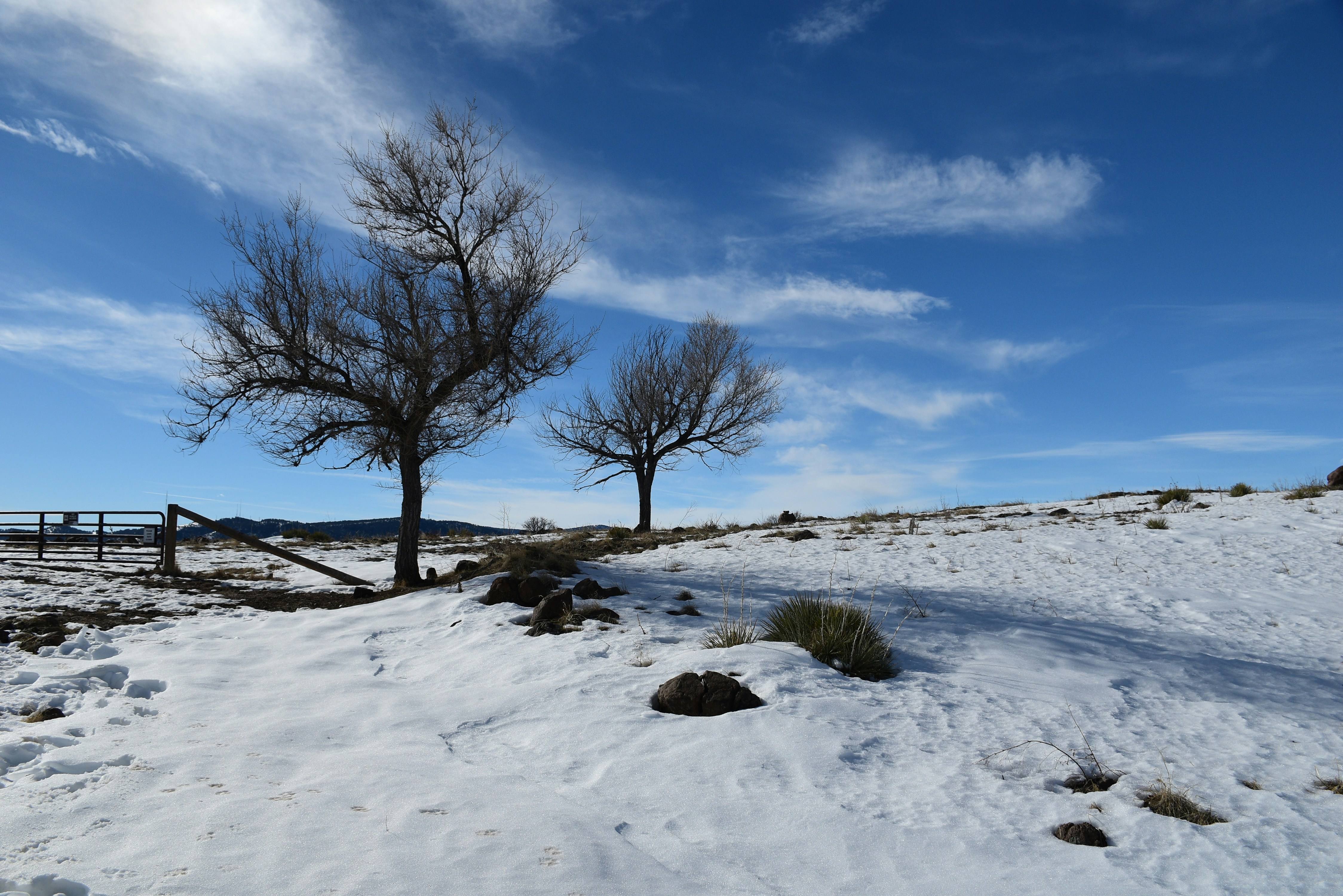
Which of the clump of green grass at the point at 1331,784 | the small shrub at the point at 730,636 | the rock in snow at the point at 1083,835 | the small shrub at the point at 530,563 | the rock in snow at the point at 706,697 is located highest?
the small shrub at the point at 530,563

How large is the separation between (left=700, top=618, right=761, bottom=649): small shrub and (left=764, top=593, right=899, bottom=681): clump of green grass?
5.8 inches

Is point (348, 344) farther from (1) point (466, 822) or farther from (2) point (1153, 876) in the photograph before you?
(2) point (1153, 876)

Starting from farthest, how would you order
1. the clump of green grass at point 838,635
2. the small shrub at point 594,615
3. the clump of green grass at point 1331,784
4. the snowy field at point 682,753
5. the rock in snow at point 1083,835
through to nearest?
the small shrub at point 594,615 < the clump of green grass at point 838,635 < the clump of green grass at point 1331,784 < the rock in snow at point 1083,835 < the snowy field at point 682,753

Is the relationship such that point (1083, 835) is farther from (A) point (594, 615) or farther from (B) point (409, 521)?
(B) point (409, 521)

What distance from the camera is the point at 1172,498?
600 inches

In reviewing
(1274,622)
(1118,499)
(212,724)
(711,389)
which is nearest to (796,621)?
(212,724)

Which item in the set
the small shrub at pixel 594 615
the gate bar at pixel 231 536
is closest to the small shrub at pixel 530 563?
the small shrub at pixel 594 615

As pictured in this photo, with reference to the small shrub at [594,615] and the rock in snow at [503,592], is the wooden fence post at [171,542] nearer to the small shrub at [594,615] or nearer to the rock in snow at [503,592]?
the rock in snow at [503,592]

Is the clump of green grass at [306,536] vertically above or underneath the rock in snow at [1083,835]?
above

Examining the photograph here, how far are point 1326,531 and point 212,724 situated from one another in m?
14.1

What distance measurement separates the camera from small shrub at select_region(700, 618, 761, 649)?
19.7 feet

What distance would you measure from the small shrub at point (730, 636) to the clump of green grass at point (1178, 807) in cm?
295

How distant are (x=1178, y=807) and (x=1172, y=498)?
1428cm

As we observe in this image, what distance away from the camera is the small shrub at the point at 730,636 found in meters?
6.00
